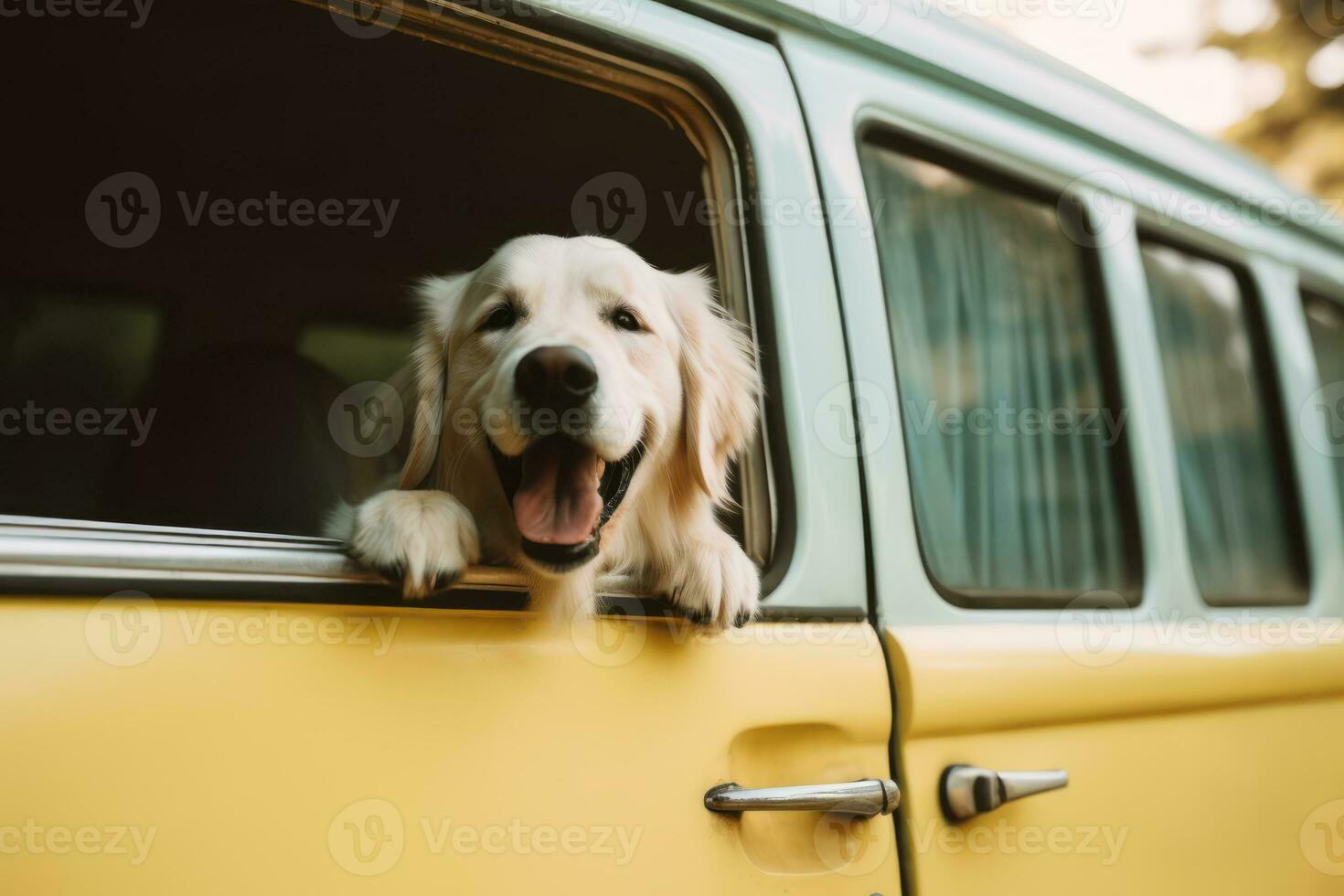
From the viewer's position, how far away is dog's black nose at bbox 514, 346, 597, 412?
5.12 ft

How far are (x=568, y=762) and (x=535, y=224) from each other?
1598 millimetres

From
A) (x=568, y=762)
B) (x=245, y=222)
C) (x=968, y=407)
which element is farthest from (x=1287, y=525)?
(x=245, y=222)

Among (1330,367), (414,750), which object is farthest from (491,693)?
(1330,367)

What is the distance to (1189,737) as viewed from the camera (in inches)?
78.0

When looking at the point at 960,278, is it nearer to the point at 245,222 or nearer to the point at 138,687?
the point at 138,687

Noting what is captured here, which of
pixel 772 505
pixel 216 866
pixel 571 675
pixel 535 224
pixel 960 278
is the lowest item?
pixel 216 866
